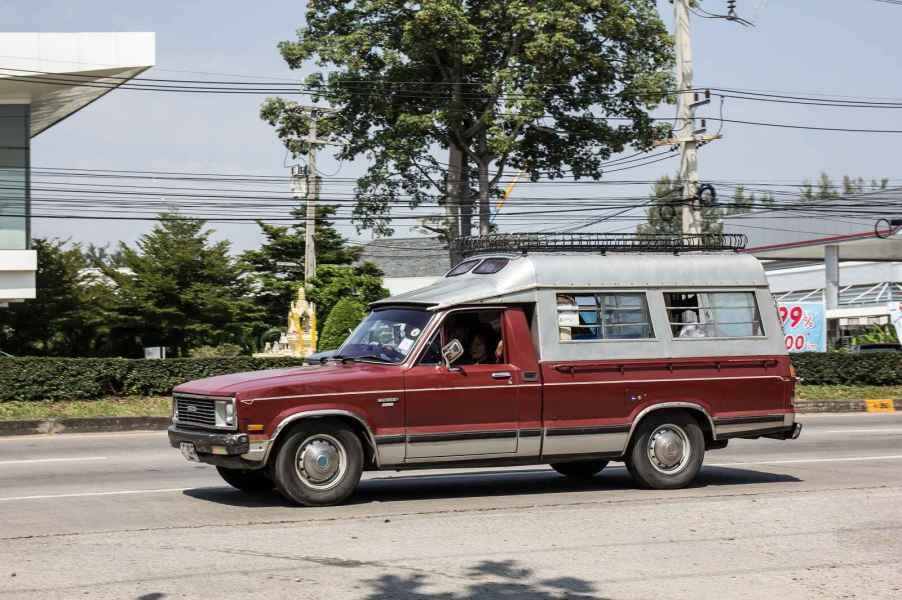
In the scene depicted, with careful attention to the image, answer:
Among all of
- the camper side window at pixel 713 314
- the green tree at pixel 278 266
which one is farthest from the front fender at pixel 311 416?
the green tree at pixel 278 266

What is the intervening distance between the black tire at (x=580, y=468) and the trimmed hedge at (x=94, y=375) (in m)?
13.0

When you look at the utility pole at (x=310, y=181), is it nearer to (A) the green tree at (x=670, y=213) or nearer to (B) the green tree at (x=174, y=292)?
(B) the green tree at (x=174, y=292)

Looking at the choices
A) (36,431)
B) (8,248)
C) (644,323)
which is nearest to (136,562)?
(644,323)

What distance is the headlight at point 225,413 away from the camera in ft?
32.5

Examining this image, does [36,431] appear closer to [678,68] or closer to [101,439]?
[101,439]

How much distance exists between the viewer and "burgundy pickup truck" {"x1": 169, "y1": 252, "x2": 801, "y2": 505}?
10.1 m

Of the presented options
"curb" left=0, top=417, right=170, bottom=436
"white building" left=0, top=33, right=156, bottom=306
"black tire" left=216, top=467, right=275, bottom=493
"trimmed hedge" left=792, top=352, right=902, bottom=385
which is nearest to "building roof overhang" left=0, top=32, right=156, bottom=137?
"white building" left=0, top=33, right=156, bottom=306

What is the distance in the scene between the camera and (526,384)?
427 inches

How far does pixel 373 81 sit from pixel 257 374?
90.6ft

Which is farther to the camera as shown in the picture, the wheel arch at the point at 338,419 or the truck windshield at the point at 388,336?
the truck windshield at the point at 388,336

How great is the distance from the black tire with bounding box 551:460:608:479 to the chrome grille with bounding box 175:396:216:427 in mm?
4096

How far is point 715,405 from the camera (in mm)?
11641

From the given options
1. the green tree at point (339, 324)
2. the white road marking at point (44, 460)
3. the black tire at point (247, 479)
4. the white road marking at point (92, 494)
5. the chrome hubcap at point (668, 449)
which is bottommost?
the white road marking at point (92, 494)

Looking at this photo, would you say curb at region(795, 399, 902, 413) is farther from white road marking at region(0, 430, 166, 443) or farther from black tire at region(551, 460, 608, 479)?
black tire at region(551, 460, 608, 479)
